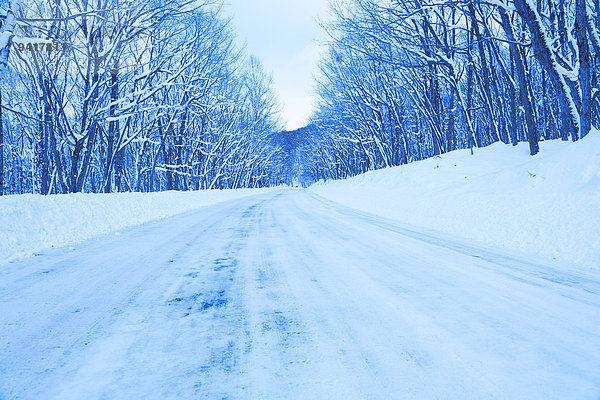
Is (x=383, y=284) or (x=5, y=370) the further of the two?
(x=383, y=284)

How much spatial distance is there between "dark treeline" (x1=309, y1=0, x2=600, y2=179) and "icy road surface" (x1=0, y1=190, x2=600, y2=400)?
7034 millimetres

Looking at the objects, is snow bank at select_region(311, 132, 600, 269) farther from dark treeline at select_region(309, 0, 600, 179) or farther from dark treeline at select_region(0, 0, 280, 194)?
dark treeline at select_region(0, 0, 280, 194)

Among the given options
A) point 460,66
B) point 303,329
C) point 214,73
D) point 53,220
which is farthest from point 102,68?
point 460,66

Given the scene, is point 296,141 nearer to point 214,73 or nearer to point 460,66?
point 460,66

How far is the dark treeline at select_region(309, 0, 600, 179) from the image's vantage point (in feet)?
25.5

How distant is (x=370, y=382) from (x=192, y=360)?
2.88 ft

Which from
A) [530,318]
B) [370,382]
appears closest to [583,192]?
[530,318]

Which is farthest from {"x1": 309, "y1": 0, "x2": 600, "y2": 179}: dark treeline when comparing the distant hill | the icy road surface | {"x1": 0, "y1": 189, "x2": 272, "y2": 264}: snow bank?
the distant hill

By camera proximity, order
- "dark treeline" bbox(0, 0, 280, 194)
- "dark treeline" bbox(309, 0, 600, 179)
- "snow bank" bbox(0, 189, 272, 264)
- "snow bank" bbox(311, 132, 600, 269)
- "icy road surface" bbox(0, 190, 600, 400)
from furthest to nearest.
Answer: "dark treeline" bbox(0, 0, 280, 194)
"dark treeline" bbox(309, 0, 600, 179)
"snow bank" bbox(0, 189, 272, 264)
"snow bank" bbox(311, 132, 600, 269)
"icy road surface" bbox(0, 190, 600, 400)

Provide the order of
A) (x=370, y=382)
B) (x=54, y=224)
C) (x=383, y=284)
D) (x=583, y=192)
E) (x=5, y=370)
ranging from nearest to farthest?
(x=370, y=382), (x=5, y=370), (x=383, y=284), (x=583, y=192), (x=54, y=224)

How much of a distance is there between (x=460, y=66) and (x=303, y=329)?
27.9 m

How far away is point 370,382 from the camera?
4.50ft

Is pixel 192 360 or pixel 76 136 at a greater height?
pixel 76 136

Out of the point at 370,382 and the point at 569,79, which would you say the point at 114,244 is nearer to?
the point at 370,382
